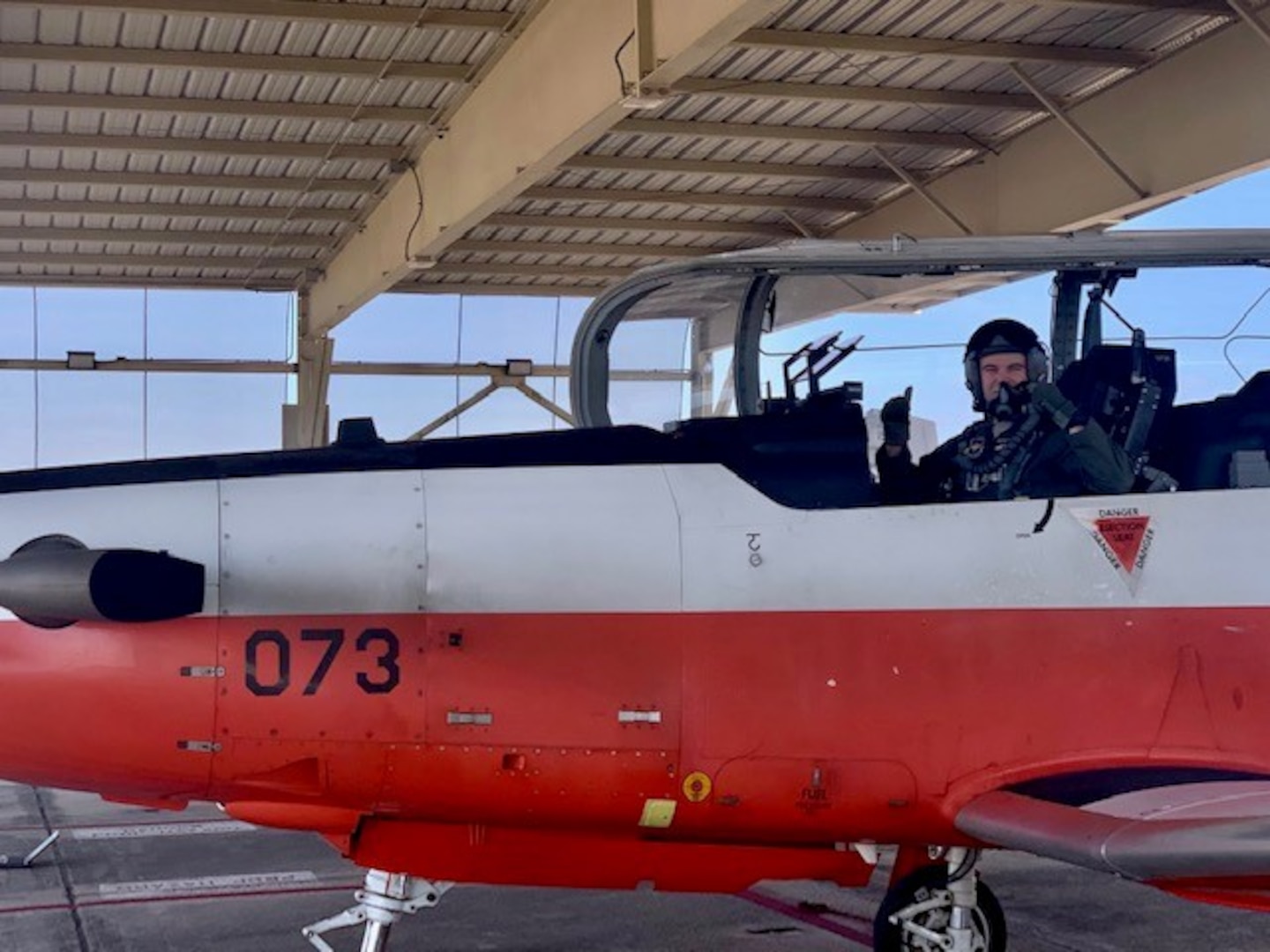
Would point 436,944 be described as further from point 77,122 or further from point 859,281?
point 77,122

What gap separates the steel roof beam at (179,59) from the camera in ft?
43.5

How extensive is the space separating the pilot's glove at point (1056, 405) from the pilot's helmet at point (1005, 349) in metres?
0.05

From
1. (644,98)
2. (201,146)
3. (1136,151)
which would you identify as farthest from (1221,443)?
(201,146)

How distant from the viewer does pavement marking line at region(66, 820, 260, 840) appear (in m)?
10.7

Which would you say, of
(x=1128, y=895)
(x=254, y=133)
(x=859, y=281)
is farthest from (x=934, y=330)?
(x=254, y=133)

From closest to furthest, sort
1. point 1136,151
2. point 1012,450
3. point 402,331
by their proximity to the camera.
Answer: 1. point 1012,450
2. point 1136,151
3. point 402,331

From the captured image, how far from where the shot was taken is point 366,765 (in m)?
5.31

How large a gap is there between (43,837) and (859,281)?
737 cm

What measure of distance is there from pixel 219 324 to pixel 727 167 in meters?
9.96

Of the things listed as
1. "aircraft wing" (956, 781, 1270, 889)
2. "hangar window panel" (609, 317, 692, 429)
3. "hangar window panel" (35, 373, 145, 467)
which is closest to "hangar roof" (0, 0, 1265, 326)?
"hangar window panel" (35, 373, 145, 467)

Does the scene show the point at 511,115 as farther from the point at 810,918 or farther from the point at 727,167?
the point at 810,918

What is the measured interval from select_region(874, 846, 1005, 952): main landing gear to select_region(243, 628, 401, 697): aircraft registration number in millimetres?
2243

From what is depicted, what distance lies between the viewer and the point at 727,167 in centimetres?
1731

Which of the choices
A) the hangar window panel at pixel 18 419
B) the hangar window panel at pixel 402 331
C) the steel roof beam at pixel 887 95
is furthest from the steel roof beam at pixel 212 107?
the hangar window panel at pixel 18 419
